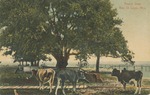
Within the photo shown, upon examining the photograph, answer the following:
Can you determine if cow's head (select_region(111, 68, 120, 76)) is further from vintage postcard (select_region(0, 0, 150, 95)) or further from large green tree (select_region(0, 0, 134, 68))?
large green tree (select_region(0, 0, 134, 68))

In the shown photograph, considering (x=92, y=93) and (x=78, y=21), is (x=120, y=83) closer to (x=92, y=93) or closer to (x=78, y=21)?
(x=92, y=93)

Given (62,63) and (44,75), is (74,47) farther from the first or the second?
(44,75)

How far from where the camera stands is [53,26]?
7.27 ft

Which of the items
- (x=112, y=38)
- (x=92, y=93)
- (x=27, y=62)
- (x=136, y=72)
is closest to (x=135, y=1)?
(x=112, y=38)

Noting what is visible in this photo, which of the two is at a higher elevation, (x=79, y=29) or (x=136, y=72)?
(x=79, y=29)

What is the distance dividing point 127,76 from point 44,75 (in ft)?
1.80

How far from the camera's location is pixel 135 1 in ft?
7.40

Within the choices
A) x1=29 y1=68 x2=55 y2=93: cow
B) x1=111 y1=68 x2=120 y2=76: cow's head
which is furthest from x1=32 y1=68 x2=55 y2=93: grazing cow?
x1=111 y1=68 x2=120 y2=76: cow's head

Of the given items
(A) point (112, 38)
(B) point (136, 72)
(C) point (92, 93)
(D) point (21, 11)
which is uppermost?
(D) point (21, 11)

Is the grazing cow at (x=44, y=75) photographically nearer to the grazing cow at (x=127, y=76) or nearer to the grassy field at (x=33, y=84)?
the grassy field at (x=33, y=84)

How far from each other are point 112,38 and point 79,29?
0.22 meters

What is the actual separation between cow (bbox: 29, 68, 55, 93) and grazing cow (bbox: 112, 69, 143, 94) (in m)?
0.41

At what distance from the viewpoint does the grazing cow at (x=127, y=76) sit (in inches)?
90.1

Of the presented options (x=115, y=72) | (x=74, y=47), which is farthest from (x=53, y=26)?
(x=115, y=72)
